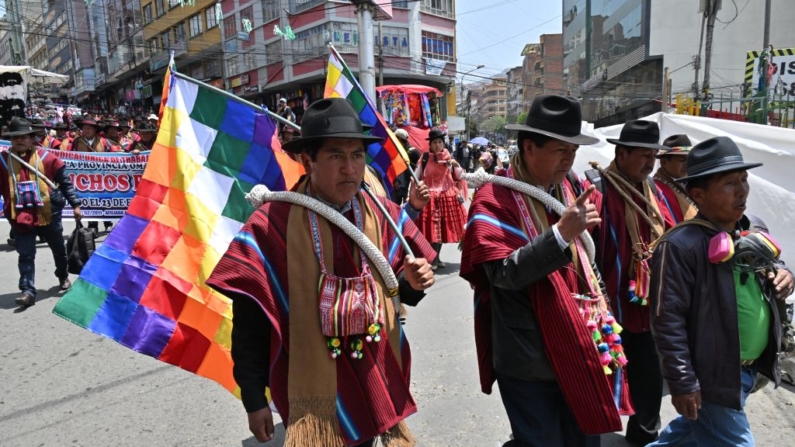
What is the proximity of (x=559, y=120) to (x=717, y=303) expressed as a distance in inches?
37.2

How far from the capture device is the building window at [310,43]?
3594cm

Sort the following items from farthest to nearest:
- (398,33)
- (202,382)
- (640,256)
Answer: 1. (398,33)
2. (202,382)
3. (640,256)

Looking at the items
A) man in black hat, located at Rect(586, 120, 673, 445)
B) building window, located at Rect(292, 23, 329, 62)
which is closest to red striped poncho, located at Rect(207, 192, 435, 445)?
man in black hat, located at Rect(586, 120, 673, 445)

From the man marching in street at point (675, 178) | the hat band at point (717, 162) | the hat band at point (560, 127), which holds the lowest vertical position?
the man marching in street at point (675, 178)

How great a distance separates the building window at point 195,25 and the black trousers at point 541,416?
48.9m

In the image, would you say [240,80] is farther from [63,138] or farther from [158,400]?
[158,400]

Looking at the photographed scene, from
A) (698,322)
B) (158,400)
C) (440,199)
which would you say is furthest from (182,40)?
(698,322)

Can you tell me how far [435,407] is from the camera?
3492mm

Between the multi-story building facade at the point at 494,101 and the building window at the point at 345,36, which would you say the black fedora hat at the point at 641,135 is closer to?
the building window at the point at 345,36

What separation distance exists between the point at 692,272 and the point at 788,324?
24.2 inches

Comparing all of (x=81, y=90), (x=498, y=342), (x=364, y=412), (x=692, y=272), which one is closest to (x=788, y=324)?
(x=692, y=272)

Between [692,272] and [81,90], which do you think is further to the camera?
[81,90]

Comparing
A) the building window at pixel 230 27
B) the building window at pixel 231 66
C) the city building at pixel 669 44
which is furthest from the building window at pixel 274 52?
the city building at pixel 669 44

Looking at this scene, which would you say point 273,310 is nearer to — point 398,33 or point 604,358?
point 604,358
